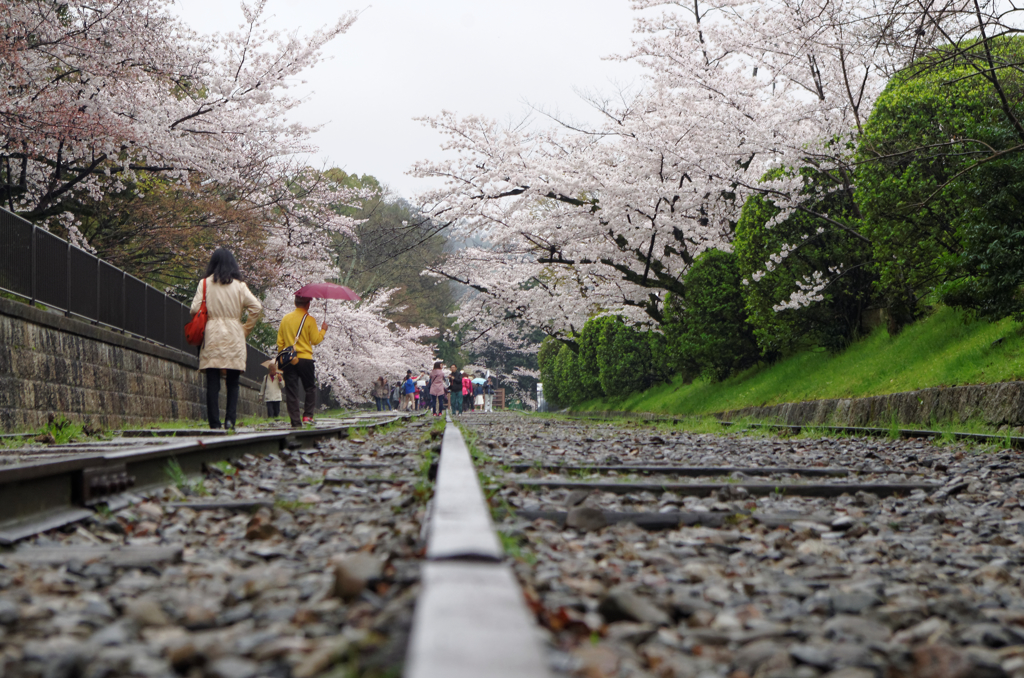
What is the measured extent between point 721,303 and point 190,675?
18415 millimetres

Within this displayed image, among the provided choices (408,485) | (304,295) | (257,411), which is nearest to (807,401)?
(304,295)

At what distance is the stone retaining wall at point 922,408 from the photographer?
30.3 ft

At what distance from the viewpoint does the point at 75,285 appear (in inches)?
489

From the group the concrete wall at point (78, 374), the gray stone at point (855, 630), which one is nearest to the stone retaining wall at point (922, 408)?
the gray stone at point (855, 630)

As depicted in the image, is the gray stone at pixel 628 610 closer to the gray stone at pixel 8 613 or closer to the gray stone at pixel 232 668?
the gray stone at pixel 232 668

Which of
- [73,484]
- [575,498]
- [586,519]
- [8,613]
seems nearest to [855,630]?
[586,519]

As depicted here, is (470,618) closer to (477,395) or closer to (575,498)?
(575,498)

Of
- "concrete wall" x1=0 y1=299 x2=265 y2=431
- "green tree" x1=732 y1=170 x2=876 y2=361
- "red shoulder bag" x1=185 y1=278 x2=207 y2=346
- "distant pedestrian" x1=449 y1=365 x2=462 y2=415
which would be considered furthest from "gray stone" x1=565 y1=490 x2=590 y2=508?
"distant pedestrian" x1=449 y1=365 x2=462 y2=415

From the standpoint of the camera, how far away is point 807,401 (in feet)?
46.8

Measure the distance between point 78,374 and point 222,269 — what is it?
13.1 ft

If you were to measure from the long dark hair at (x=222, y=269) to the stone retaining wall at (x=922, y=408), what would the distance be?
26.7 ft

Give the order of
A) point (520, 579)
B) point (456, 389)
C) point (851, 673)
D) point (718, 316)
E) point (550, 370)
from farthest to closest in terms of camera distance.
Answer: point (550, 370), point (456, 389), point (718, 316), point (520, 579), point (851, 673)

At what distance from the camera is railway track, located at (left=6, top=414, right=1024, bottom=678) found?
1.76 metres

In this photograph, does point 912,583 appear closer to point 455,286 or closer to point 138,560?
point 138,560
